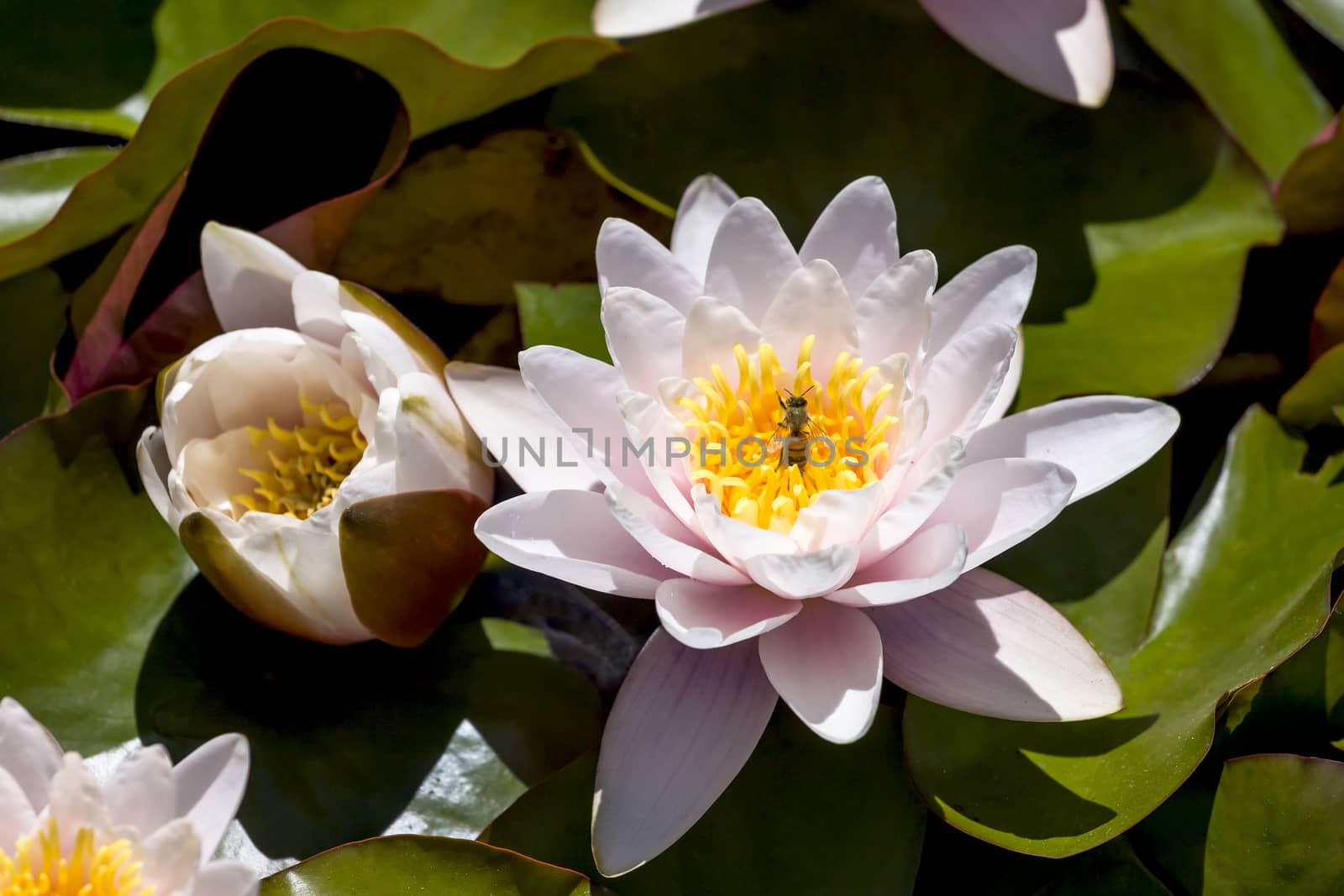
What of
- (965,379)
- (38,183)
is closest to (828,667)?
(965,379)

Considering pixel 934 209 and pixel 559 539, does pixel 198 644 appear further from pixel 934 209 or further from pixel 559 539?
pixel 934 209

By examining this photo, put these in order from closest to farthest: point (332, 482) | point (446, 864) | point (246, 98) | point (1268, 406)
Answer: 1. point (446, 864)
2. point (332, 482)
3. point (246, 98)
4. point (1268, 406)

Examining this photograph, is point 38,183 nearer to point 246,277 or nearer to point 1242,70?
point 246,277

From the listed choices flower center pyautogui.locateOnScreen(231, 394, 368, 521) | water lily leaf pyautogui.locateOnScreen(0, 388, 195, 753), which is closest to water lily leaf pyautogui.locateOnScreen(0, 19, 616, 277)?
water lily leaf pyautogui.locateOnScreen(0, 388, 195, 753)

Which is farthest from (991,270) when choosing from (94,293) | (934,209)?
(94,293)

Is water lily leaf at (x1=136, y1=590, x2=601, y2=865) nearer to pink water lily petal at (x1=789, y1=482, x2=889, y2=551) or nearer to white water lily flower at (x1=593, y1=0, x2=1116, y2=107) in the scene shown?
pink water lily petal at (x1=789, y1=482, x2=889, y2=551)
